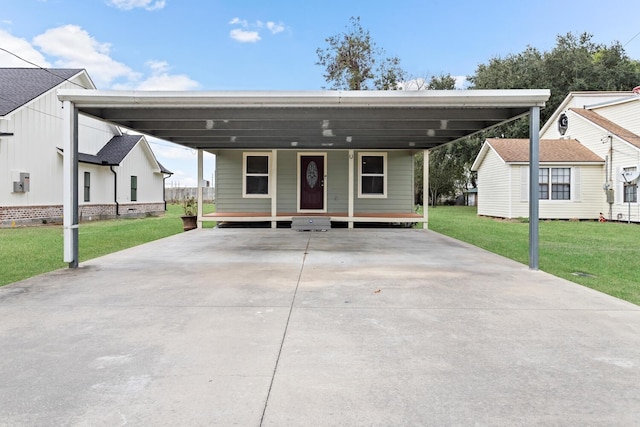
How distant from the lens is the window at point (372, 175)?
41.2 ft

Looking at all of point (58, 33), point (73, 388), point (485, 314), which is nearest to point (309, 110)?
point (485, 314)

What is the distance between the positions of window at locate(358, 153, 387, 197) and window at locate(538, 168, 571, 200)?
27.0ft

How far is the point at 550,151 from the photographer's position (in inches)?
672

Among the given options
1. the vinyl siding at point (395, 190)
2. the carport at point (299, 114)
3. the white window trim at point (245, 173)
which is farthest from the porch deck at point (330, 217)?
the carport at point (299, 114)

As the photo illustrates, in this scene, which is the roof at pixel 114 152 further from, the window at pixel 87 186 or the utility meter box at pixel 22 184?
the utility meter box at pixel 22 184

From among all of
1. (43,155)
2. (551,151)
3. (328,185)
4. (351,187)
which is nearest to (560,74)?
(551,151)

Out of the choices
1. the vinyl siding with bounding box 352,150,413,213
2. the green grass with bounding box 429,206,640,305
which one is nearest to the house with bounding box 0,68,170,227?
the vinyl siding with bounding box 352,150,413,213

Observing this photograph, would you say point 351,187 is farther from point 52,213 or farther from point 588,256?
point 52,213

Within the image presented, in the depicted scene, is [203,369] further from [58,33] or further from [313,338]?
[58,33]

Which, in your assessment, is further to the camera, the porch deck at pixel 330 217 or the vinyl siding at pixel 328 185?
the vinyl siding at pixel 328 185

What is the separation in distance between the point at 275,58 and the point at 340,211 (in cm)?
1230

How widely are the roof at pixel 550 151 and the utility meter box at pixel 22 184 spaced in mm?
17945

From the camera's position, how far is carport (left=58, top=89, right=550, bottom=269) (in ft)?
18.3

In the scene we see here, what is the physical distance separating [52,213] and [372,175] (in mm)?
11843
